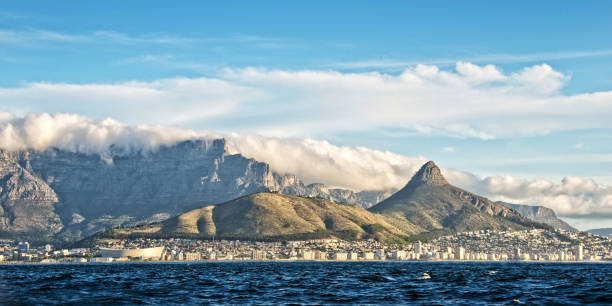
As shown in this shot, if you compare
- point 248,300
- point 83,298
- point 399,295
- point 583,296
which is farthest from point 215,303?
point 583,296

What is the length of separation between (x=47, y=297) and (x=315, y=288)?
5674cm

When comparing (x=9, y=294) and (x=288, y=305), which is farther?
(x=9, y=294)

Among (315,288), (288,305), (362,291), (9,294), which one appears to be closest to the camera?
(288,305)

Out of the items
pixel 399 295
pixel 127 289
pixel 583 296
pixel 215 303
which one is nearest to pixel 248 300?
pixel 215 303

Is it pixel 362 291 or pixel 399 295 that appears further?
pixel 362 291

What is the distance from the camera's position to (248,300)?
408 ft

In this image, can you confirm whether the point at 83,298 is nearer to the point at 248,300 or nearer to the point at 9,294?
the point at 9,294

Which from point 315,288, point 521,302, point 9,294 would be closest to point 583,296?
point 521,302

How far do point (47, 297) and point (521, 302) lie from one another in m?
83.9

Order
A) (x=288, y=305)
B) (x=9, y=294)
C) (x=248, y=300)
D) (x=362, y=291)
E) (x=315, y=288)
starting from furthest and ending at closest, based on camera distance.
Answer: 1. (x=315, y=288)
2. (x=362, y=291)
3. (x=9, y=294)
4. (x=248, y=300)
5. (x=288, y=305)

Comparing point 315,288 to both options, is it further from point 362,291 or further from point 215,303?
point 215,303

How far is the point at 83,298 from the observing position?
414 feet

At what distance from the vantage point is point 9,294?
133 m

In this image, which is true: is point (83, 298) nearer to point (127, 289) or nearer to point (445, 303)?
point (127, 289)
